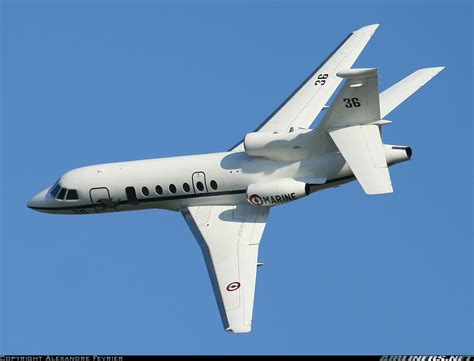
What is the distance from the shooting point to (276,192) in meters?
66.4

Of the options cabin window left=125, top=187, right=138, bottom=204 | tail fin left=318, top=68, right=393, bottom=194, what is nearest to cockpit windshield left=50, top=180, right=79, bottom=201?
cabin window left=125, top=187, right=138, bottom=204

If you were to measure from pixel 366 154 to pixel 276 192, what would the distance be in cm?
491

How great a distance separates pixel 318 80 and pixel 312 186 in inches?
334

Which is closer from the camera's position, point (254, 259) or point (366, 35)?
point (254, 259)

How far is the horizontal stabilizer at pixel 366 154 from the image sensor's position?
61.8 metres

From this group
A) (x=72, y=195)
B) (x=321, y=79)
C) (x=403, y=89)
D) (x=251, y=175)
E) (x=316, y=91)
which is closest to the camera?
(x=251, y=175)

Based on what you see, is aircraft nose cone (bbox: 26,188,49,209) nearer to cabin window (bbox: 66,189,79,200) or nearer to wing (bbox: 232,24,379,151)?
cabin window (bbox: 66,189,79,200)

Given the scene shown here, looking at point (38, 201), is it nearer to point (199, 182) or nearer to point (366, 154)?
point (199, 182)

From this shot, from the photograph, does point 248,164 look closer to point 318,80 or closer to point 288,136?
point 288,136

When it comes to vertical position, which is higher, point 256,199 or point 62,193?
point 256,199

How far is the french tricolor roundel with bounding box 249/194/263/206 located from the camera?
219 ft

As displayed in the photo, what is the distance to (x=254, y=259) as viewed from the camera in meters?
64.8

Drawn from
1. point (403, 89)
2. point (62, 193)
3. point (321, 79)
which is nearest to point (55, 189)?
point (62, 193)

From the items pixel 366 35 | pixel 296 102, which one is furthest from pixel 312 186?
pixel 366 35
